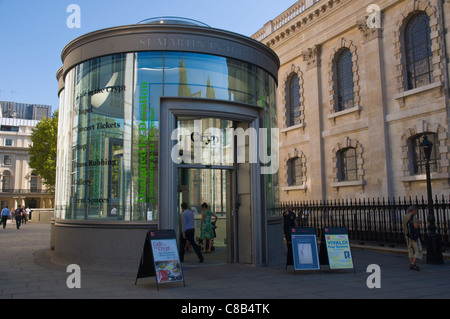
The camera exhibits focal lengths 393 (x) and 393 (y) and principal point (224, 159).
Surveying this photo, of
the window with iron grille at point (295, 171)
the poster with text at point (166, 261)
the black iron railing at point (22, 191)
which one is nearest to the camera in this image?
the poster with text at point (166, 261)

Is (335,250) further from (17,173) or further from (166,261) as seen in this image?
(17,173)

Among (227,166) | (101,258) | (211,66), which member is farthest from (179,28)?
(101,258)

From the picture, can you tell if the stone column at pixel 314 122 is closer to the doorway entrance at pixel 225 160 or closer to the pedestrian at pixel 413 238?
the doorway entrance at pixel 225 160

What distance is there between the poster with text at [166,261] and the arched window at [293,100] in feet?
71.7

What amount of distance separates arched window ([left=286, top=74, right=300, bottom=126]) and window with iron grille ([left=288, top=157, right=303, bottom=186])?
279cm

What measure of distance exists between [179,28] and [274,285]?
6807 millimetres

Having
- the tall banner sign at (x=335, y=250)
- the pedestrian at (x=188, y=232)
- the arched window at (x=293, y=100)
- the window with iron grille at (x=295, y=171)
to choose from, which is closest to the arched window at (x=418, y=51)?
the arched window at (x=293, y=100)

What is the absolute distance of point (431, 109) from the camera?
747 inches

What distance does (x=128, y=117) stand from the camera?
1025cm

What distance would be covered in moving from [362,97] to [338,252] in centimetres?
1525

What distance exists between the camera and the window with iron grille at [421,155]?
19.0 m

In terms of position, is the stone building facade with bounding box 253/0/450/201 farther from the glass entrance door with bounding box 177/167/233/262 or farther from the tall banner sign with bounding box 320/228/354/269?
the glass entrance door with bounding box 177/167/233/262

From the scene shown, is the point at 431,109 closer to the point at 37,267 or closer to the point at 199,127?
the point at 199,127

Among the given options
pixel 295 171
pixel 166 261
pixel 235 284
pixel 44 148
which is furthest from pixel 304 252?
pixel 44 148
